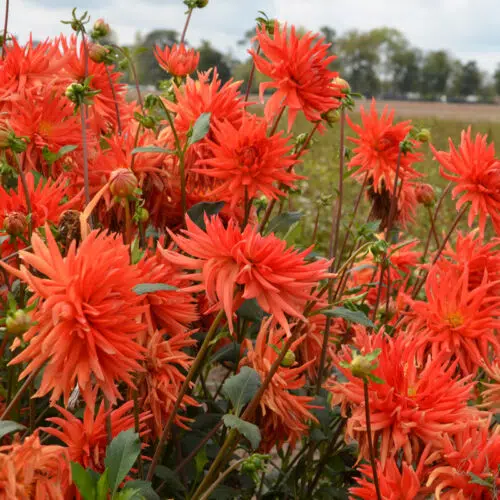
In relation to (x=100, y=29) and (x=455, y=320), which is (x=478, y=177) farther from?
(x=100, y=29)

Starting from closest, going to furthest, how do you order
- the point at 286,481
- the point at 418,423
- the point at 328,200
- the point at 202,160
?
the point at 418,423, the point at 202,160, the point at 286,481, the point at 328,200

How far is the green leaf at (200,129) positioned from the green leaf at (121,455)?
44cm

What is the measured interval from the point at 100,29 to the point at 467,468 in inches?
44.9

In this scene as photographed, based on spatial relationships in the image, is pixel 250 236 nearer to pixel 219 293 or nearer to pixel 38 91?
pixel 219 293

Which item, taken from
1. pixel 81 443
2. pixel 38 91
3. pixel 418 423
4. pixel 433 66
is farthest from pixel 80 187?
pixel 433 66

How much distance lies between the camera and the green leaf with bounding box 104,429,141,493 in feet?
2.69

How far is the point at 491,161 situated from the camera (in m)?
1.27

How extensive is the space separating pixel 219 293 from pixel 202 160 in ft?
1.12

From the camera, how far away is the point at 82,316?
0.72 m

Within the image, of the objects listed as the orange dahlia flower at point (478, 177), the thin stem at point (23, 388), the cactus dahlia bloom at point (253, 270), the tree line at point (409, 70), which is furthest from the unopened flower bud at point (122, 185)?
the tree line at point (409, 70)

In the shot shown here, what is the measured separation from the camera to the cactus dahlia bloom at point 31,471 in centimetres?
72

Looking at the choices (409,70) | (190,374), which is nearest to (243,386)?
(190,374)

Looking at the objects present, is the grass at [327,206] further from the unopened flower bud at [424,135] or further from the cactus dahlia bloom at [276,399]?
the cactus dahlia bloom at [276,399]

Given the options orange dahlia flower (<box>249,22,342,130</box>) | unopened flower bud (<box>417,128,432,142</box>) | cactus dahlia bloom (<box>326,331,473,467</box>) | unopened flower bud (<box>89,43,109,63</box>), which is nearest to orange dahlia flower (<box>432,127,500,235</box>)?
unopened flower bud (<box>417,128,432,142</box>)
